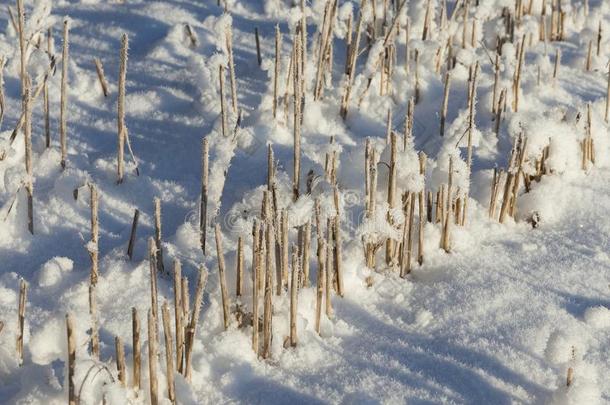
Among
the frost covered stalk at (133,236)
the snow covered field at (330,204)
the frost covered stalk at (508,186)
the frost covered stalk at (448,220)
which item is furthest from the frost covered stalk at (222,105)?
the frost covered stalk at (508,186)

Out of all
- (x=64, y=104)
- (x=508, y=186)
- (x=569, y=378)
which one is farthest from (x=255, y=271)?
(x=64, y=104)

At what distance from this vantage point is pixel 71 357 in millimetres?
1747

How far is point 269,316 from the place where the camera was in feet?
6.90

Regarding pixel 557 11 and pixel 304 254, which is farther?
pixel 557 11

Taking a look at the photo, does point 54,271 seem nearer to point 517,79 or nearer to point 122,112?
point 122,112

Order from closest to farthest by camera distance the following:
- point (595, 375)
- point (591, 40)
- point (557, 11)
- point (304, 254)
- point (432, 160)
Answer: point (595, 375)
point (304, 254)
point (432, 160)
point (591, 40)
point (557, 11)

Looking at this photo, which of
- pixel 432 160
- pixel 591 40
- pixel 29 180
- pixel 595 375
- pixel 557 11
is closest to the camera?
pixel 595 375

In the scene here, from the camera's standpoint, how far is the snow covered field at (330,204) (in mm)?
2078

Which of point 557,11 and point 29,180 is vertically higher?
point 557,11

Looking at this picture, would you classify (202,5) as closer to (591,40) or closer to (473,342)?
(591,40)

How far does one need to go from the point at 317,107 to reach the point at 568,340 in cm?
124

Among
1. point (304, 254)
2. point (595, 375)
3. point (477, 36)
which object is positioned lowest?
Result: point (595, 375)

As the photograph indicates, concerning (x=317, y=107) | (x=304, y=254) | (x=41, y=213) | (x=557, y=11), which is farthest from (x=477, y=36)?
(x=41, y=213)

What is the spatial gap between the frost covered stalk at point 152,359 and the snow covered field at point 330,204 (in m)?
0.05
